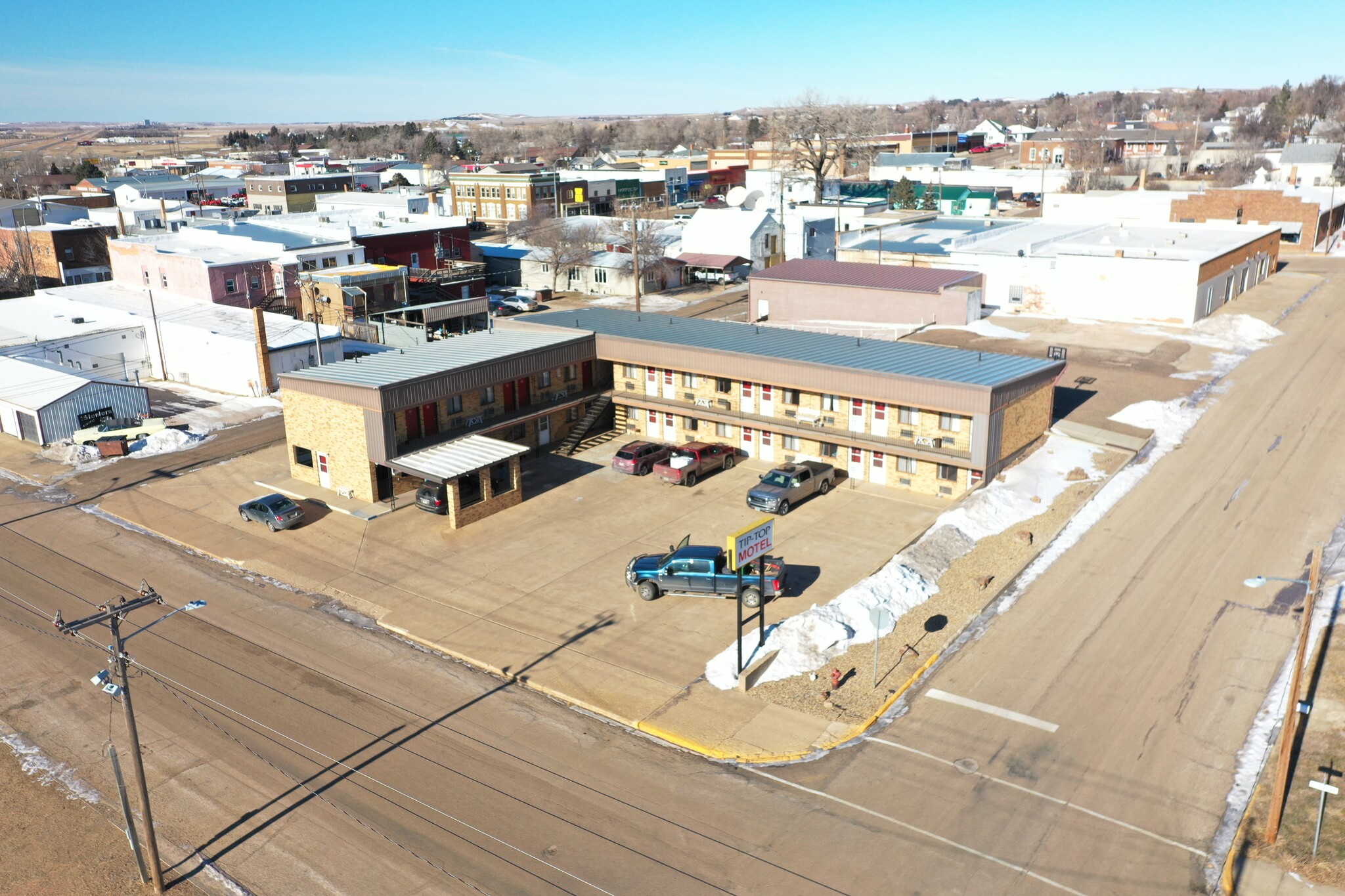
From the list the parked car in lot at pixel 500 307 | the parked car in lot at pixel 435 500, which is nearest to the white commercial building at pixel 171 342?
the parked car in lot at pixel 500 307

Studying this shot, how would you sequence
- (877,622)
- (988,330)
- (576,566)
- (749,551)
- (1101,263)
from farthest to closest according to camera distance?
(1101,263) → (988,330) → (576,566) → (749,551) → (877,622)

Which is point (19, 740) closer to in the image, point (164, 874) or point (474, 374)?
point (164, 874)

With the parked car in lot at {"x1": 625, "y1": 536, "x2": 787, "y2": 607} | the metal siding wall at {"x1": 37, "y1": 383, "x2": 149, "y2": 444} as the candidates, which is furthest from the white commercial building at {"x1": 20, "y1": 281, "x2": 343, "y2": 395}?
the parked car in lot at {"x1": 625, "y1": 536, "x2": 787, "y2": 607}

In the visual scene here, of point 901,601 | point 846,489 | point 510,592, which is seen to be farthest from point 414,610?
point 846,489

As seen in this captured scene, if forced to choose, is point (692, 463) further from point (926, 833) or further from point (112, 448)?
point (112, 448)

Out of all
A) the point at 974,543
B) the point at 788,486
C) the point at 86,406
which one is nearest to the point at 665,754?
the point at 974,543
